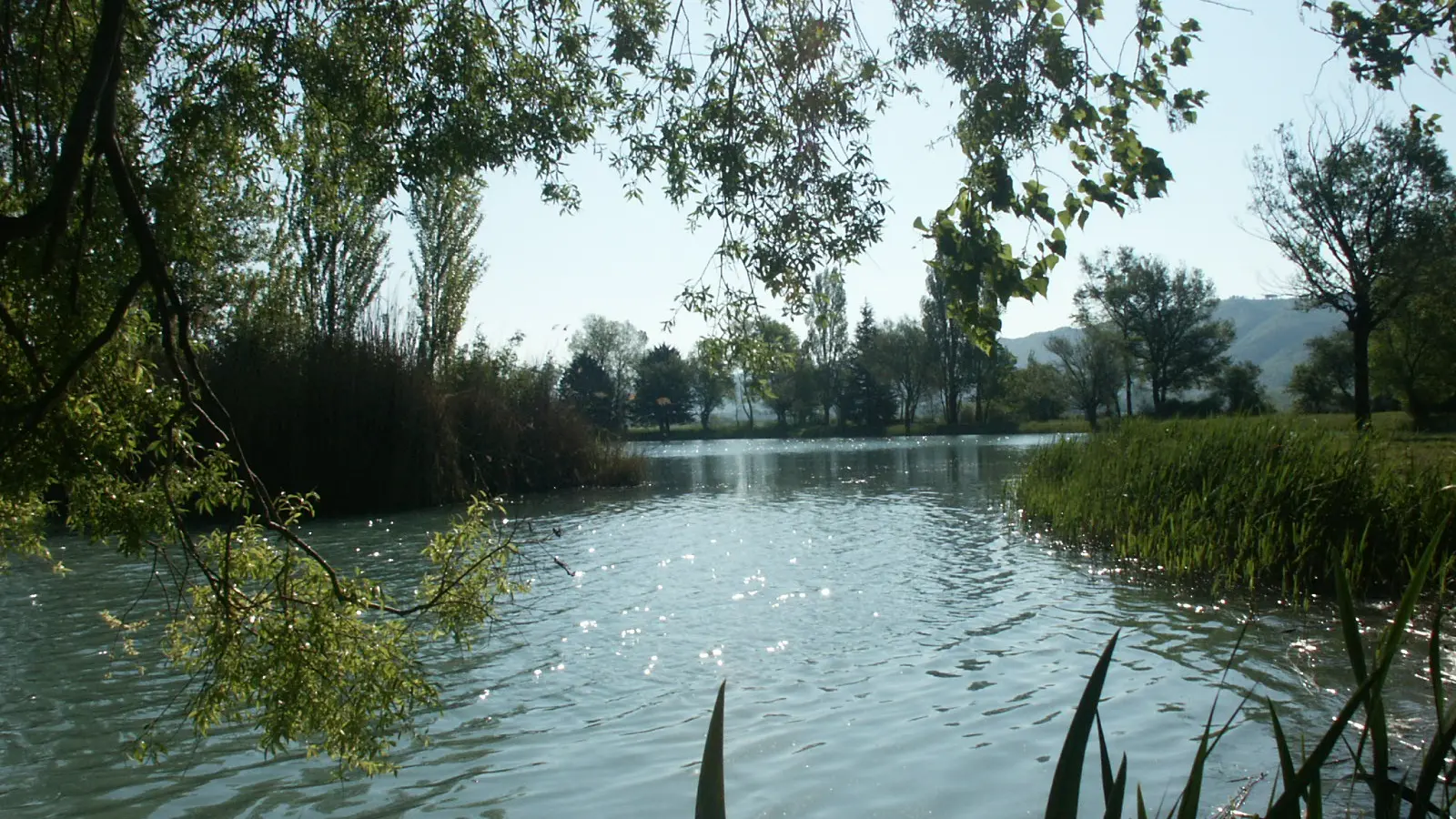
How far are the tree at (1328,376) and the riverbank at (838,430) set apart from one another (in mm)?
11292

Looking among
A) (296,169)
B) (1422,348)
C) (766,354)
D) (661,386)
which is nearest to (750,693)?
(766,354)

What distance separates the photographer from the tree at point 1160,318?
193 feet

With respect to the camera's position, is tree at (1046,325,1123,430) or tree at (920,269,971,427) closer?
tree at (1046,325,1123,430)

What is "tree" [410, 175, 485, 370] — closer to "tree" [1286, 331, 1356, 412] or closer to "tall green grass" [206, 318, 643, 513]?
"tall green grass" [206, 318, 643, 513]

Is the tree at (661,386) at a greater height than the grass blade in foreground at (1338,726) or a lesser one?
greater

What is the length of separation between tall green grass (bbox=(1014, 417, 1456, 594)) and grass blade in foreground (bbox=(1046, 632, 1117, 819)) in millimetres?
7449

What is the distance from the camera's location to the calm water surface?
483 centimetres

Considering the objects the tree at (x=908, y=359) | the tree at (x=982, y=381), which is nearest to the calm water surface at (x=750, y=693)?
the tree at (x=982, y=381)

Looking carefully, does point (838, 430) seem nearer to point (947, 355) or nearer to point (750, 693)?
point (947, 355)

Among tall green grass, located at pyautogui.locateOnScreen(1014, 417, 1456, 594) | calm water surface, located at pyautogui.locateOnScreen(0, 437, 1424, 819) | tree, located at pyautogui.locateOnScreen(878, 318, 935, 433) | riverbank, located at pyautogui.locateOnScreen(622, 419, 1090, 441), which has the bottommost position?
calm water surface, located at pyautogui.locateOnScreen(0, 437, 1424, 819)

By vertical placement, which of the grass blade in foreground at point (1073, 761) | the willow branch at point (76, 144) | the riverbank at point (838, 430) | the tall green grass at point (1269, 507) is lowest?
the tall green grass at point (1269, 507)

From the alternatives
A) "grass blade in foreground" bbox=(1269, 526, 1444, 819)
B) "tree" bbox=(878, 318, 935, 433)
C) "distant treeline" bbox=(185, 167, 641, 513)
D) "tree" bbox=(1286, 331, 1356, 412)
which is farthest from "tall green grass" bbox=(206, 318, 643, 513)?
"tree" bbox=(878, 318, 935, 433)

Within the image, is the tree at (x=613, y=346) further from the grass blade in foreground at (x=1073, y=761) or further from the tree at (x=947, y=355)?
the grass blade in foreground at (x=1073, y=761)

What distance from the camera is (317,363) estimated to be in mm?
19250
